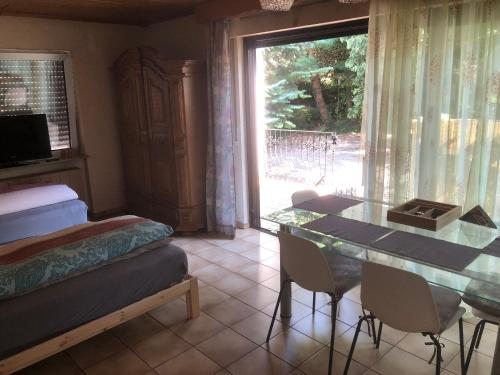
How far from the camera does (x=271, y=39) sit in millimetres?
3984

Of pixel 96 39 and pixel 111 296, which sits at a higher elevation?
pixel 96 39

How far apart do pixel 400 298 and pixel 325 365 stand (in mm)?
776

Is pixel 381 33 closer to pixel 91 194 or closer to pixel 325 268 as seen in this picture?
pixel 325 268

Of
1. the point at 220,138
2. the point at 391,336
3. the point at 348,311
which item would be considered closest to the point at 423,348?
the point at 391,336

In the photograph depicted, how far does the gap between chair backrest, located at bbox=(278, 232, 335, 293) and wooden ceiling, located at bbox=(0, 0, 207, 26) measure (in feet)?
8.58

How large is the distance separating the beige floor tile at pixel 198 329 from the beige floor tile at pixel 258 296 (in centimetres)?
33

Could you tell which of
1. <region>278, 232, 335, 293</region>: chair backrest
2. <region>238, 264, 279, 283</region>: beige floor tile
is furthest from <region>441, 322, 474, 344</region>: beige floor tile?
<region>238, 264, 279, 283</region>: beige floor tile

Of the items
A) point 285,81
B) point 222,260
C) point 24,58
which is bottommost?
point 222,260

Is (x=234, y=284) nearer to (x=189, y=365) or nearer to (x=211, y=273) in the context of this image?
(x=211, y=273)

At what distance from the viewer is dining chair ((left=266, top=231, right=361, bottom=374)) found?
222 cm

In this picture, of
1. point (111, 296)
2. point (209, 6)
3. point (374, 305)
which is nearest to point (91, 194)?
point (209, 6)

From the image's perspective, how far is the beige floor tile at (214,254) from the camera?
389 cm

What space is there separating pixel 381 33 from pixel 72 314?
2617 mm

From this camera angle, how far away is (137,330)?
2.80 meters
